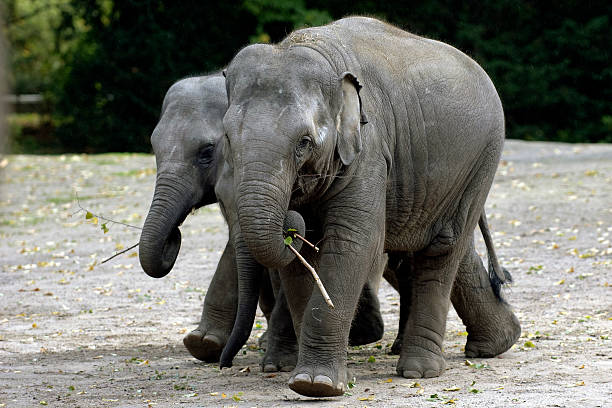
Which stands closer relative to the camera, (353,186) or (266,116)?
(266,116)

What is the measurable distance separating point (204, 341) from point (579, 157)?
13771 millimetres

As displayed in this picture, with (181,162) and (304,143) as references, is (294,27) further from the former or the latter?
(304,143)

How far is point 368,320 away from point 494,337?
3.05 feet

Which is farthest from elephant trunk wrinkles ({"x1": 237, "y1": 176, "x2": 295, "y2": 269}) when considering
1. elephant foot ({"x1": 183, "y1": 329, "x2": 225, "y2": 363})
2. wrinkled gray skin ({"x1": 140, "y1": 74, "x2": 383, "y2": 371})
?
elephant foot ({"x1": 183, "y1": 329, "x2": 225, "y2": 363})

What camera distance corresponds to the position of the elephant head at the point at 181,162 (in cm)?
620

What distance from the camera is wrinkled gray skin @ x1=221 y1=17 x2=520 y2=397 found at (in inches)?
178

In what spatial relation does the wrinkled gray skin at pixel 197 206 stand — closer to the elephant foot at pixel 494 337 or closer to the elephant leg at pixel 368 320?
the elephant leg at pixel 368 320

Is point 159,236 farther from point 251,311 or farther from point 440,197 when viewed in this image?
point 440,197

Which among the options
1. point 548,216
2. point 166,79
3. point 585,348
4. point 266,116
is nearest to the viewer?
point 266,116

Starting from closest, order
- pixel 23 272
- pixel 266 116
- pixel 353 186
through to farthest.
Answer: pixel 266 116 → pixel 353 186 → pixel 23 272

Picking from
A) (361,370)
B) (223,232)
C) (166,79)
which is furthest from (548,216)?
(166,79)

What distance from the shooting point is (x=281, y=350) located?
5914mm

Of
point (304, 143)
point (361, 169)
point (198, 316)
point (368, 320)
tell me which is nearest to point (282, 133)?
point (304, 143)

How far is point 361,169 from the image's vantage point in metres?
4.94
